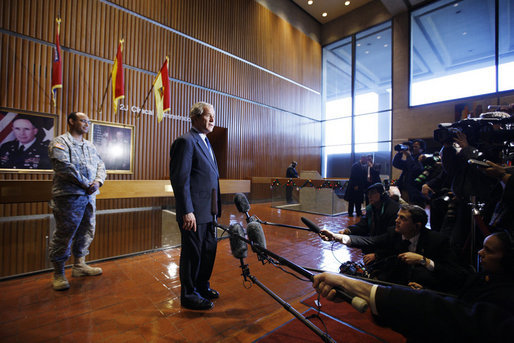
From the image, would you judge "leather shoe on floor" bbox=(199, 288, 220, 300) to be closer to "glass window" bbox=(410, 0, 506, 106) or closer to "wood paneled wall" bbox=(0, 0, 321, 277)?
"wood paneled wall" bbox=(0, 0, 321, 277)

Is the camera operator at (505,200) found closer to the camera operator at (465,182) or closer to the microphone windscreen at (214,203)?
the camera operator at (465,182)

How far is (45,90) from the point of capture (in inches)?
176

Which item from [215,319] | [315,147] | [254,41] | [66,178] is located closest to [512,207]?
[215,319]

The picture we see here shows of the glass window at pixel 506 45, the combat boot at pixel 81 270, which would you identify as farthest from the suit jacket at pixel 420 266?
the glass window at pixel 506 45

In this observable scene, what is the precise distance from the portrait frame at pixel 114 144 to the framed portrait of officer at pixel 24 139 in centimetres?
69

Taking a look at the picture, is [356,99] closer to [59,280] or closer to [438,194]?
[438,194]

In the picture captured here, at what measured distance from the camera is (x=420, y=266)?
5.63 feet

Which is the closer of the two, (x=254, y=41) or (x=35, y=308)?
(x=35, y=308)

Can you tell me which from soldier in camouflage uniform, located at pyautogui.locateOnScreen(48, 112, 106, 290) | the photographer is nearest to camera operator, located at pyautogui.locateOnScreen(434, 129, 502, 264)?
the photographer

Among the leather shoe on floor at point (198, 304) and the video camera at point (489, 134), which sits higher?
the video camera at point (489, 134)

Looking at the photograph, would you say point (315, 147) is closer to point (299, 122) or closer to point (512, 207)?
point (299, 122)

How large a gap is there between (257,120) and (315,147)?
3.69 m

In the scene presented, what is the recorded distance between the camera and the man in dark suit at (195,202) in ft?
5.97

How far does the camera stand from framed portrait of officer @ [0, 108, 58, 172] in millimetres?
4066
